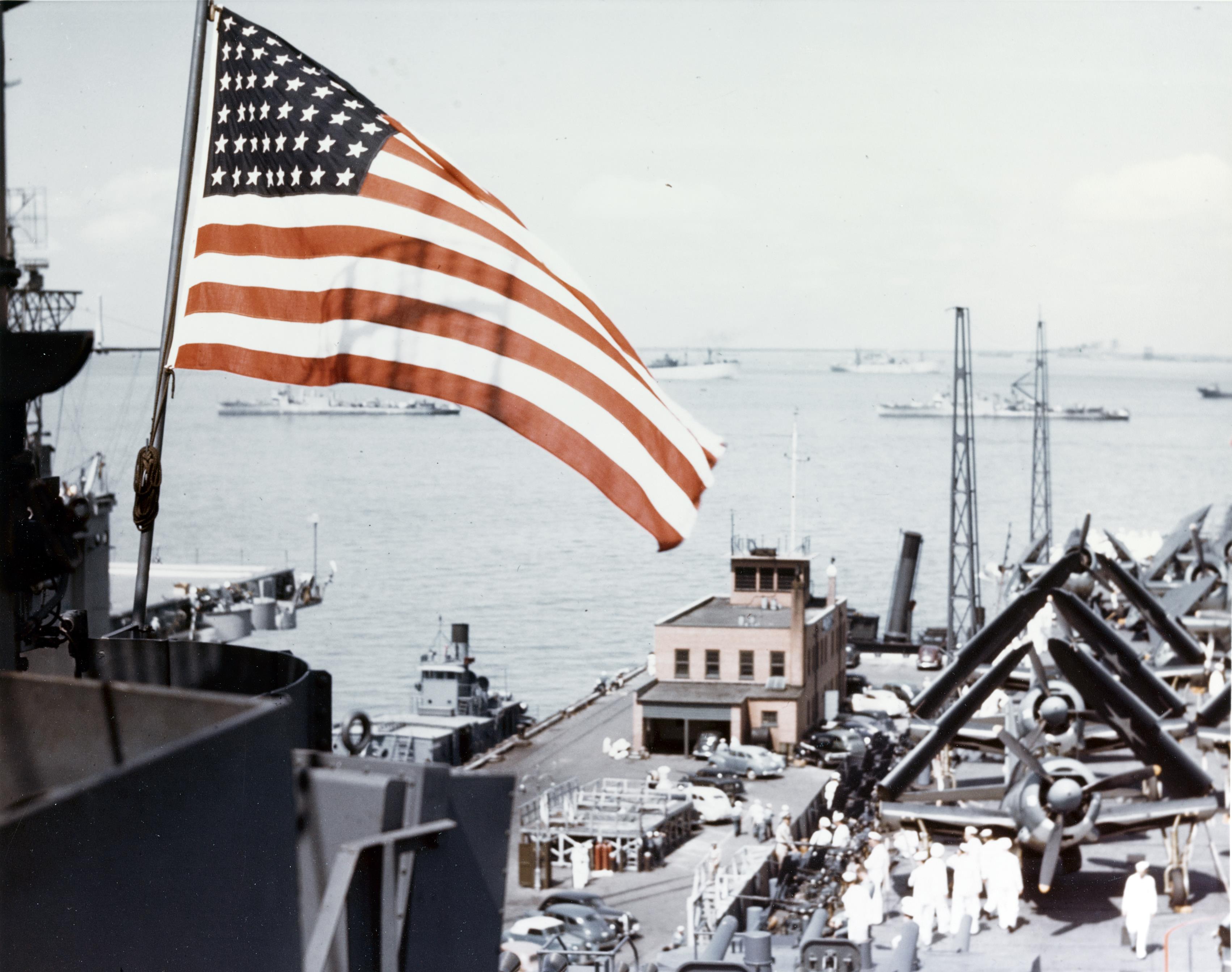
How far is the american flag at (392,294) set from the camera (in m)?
7.07

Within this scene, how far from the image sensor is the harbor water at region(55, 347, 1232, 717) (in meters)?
71.3

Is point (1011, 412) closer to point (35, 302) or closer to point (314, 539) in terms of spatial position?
point (314, 539)

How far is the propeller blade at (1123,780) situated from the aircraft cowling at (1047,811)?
0.41 ft

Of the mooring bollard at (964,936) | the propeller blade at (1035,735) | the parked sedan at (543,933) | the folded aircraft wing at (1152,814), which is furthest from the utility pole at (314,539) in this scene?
the mooring bollard at (964,936)

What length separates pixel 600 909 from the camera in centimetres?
2816

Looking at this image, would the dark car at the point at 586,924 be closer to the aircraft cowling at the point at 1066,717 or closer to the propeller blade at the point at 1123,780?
the propeller blade at the point at 1123,780

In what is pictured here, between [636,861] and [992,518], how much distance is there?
79.5 m

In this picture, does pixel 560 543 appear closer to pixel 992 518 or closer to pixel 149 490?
pixel 992 518

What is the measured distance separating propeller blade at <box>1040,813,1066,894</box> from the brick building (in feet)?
72.7

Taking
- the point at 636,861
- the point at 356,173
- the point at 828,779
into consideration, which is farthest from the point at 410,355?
the point at 828,779

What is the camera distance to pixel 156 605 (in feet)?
188

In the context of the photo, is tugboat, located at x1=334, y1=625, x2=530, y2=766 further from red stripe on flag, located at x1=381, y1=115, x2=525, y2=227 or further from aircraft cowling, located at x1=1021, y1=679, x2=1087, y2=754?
red stripe on flag, located at x1=381, y1=115, x2=525, y2=227

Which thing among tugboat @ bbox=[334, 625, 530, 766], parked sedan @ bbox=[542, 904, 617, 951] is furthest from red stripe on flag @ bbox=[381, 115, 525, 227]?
tugboat @ bbox=[334, 625, 530, 766]

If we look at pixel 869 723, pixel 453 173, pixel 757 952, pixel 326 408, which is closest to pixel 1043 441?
pixel 869 723
